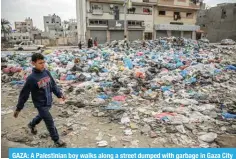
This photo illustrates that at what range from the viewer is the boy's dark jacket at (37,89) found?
260cm

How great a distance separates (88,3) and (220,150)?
→ 24.2m

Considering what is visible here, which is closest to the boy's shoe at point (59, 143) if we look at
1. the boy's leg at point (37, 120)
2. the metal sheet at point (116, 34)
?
the boy's leg at point (37, 120)

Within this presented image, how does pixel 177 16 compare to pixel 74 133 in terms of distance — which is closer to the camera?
pixel 74 133

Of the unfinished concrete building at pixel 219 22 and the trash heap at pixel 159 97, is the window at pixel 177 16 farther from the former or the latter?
the trash heap at pixel 159 97

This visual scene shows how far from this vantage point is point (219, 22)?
34.1 meters

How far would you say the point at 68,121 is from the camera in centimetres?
372

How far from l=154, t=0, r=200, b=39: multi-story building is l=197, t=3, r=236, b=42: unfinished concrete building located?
3.89 meters

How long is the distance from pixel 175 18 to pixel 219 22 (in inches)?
313

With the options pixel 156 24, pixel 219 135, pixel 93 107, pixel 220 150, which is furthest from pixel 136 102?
pixel 156 24

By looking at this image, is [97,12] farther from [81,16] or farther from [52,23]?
[52,23]

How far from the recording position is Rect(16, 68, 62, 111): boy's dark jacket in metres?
2.60

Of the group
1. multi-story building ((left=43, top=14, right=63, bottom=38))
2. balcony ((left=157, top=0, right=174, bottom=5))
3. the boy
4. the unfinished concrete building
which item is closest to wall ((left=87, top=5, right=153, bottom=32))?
balcony ((left=157, top=0, right=174, bottom=5))

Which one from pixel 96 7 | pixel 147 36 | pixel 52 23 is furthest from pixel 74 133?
pixel 52 23

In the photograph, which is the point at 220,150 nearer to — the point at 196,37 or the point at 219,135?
the point at 219,135
